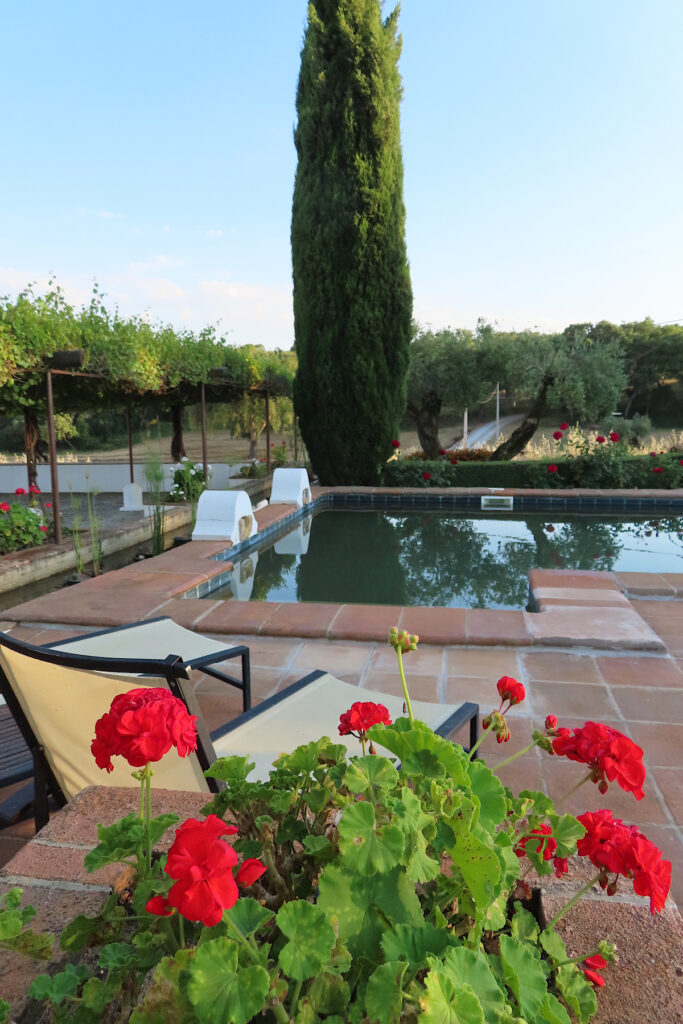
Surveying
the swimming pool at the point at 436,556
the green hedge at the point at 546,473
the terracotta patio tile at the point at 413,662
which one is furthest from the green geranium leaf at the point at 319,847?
the green hedge at the point at 546,473

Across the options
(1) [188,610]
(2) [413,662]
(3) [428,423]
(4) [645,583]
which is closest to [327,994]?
(2) [413,662]

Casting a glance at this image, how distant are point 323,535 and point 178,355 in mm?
3468

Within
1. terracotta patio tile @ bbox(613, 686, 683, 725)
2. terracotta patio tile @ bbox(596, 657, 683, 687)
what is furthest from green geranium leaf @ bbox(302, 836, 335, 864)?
terracotta patio tile @ bbox(596, 657, 683, 687)

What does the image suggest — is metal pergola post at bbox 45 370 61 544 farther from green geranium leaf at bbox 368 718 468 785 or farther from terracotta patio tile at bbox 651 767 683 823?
green geranium leaf at bbox 368 718 468 785

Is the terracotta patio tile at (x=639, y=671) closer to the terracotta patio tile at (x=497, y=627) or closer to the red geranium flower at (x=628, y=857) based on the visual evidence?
the terracotta patio tile at (x=497, y=627)

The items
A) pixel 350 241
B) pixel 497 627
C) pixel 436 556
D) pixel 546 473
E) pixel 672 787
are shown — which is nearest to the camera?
pixel 672 787

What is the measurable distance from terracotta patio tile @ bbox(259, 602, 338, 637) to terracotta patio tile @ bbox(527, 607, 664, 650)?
112 centimetres

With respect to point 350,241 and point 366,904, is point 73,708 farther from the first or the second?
point 350,241

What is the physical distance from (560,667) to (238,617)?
1.77m

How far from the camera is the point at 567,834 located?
85 centimetres

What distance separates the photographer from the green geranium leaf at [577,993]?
750mm

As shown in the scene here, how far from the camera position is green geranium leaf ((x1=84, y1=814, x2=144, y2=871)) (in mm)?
755

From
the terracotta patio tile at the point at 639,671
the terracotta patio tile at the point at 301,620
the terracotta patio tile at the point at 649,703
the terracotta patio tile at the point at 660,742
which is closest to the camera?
the terracotta patio tile at the point at 660,742

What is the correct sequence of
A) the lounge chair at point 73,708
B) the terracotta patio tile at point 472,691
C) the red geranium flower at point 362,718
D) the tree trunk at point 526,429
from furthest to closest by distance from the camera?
the tree trunk at point 526,429 → the terracotta patio tile at point 472,691 → the lounge chair at point 73,708 → the red geranium flower at point 362,718
